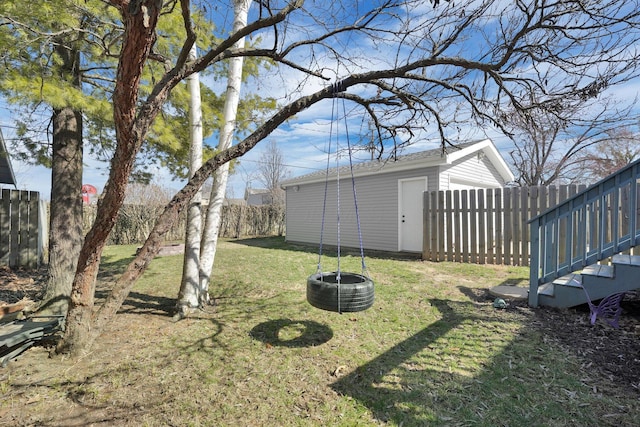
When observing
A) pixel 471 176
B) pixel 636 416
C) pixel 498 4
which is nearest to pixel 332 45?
pixel 498 4

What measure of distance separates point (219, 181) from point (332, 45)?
230cm

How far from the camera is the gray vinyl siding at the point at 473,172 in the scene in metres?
8.73

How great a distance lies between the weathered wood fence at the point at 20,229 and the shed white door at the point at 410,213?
9379mm

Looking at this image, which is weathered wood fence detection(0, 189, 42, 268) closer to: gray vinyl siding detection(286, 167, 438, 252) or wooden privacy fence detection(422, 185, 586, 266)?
gray vinyl siding detection(286, 167, 438, 252)

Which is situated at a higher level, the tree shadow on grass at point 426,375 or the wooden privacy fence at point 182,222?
the wooden privacy fence at point 182,222

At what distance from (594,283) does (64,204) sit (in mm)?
6651

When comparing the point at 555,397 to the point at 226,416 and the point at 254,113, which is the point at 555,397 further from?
the point at 254,113

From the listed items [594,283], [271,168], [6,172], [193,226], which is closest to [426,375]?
[594,283]

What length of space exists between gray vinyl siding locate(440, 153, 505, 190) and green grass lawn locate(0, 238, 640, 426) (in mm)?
5095

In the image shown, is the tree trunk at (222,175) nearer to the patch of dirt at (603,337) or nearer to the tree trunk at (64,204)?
the tree trunk at (64,204)

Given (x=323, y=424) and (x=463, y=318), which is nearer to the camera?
(x=323, y=424)

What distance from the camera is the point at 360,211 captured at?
10422 millimetres

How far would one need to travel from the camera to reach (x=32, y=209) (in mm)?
7340

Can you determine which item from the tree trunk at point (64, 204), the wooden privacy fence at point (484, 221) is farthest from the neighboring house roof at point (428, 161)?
the tree trunk at point (64, 204)
